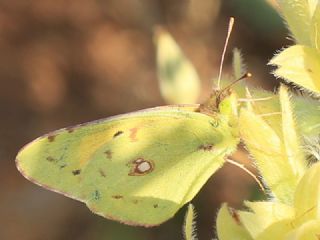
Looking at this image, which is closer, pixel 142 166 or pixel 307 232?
pixel 307 232

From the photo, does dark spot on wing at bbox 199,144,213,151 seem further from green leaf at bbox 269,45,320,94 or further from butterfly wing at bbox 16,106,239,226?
green leaf at bbox 269,45,320,94

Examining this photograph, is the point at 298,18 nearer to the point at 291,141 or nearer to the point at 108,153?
the point at 291,141

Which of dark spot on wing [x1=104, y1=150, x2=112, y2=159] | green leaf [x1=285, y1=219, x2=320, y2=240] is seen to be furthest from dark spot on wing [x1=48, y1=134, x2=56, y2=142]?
green leaf [x1=285, y1=219, x2=320, y2=240]

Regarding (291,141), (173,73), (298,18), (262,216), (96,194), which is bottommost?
(96,194)

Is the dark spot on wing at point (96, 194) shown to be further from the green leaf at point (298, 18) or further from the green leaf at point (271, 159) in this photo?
the green leaf at point (298, 18)

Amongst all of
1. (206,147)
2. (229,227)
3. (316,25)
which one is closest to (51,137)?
(206,147)

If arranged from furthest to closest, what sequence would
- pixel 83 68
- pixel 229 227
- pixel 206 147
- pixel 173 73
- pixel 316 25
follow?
pixel 83 68
pixel 173 73
pixel 206 147
pixel 316 25
pixel 229 227

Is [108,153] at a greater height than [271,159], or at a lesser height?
lesser
